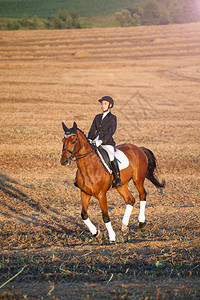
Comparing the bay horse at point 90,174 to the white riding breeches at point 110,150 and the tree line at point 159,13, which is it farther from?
the tree line at point 159,13

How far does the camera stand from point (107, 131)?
10.1m

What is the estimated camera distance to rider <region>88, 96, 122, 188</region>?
9.92 metres

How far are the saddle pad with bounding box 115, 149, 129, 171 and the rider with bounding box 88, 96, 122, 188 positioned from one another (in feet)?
0.83

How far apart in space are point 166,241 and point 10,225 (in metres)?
4.83

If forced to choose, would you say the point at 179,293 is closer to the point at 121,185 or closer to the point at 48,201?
the point at 121,185

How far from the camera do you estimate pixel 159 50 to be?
47031mm

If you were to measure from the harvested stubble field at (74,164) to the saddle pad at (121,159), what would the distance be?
2.03 meters

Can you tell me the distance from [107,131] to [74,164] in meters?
8.87

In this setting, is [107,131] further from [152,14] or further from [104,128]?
[152,14]

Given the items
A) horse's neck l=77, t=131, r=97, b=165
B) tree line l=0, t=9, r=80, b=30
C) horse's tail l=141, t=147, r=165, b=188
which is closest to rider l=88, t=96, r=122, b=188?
horse's neck l=77, t=131, r=97, b=165

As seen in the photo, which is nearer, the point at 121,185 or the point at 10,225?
the point at 121,185

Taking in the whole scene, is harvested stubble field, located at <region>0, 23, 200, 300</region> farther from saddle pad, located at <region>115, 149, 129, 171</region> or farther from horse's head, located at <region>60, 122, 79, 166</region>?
horse's head, located at <region>60, 122, 79, 166</region>

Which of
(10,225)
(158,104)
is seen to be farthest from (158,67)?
(10,225)

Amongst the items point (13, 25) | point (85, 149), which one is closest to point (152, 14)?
point (13, 25)
